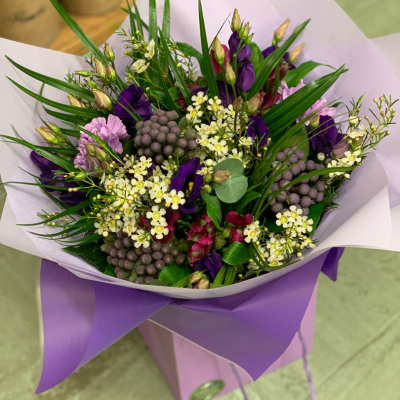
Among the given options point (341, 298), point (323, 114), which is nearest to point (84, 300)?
point (323, 114)

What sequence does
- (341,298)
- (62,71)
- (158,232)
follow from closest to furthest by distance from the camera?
(158,232), (62,71), (341,298)

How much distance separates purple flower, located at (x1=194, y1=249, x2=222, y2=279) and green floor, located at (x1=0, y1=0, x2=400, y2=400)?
510mm

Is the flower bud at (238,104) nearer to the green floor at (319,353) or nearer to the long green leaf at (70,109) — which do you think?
the long green leaf at (70,109)

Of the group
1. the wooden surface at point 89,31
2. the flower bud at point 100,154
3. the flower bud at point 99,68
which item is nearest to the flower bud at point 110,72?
the flower bud at point 99,68

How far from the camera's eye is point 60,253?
0.46 m

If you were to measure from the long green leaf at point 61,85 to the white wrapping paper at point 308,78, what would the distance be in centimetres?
4

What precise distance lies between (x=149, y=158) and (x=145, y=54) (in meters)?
0.13

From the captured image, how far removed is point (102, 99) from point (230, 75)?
→ 14cm

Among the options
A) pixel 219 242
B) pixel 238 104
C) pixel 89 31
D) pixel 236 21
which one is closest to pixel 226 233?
pixel 219 242

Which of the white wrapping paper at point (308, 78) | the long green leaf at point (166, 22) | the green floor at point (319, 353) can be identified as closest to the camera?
the white wrapping paper at point (308, 78)

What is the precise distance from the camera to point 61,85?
0.49 m

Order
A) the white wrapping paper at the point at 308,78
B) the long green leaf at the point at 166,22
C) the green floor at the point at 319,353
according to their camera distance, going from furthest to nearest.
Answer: the green floor at the point at 319,353 → the long green leaf at the point at 166,22 → the white wrapping paper at the point at 308,78

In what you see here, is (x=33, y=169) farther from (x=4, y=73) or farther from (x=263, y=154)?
(x=263, y=154)

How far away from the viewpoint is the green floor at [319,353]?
0.83 meters
